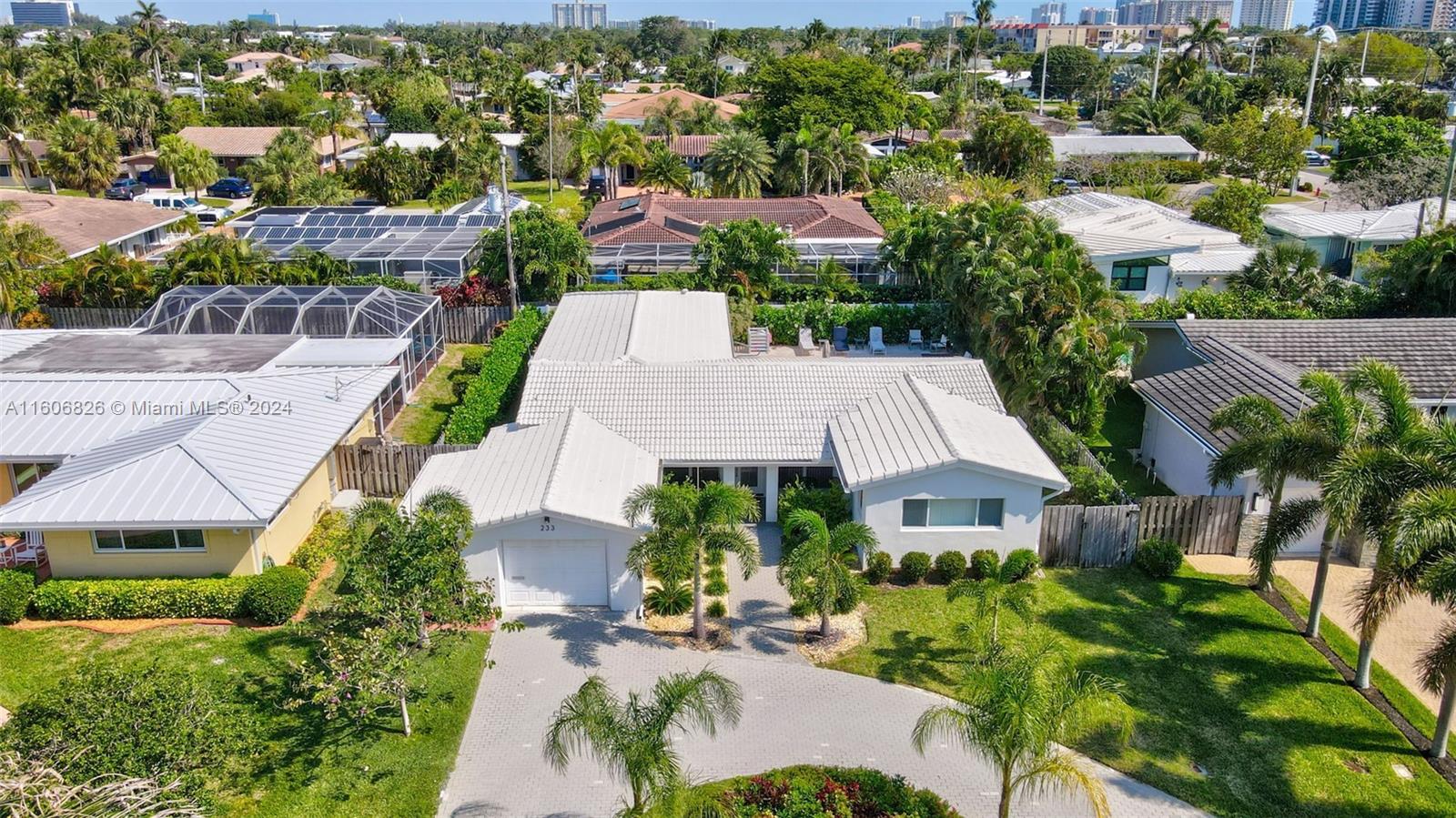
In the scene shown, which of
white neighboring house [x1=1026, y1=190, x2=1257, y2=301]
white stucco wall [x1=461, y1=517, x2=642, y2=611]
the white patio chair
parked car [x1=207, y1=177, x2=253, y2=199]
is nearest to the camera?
white stucco wall [x1=461, y1=517, x2=642, y2=611]

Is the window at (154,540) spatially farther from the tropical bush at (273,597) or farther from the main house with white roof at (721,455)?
the main house with white roof at (721,455)

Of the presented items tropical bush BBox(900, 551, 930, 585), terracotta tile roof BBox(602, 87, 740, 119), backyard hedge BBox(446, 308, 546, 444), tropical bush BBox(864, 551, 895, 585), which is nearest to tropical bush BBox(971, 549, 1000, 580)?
tropical bush BBox(900, 551, 930, 585)

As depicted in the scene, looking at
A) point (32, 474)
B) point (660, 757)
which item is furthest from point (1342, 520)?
point (32, 474)

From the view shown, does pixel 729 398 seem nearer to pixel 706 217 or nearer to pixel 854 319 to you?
pixel 854 319

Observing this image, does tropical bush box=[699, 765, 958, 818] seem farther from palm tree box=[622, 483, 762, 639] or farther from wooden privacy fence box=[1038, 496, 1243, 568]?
wooden privacy fence box=[1038, 496, 1243, 568]

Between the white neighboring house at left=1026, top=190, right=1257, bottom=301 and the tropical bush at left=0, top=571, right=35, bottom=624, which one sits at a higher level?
the white neighboring house at left=1026, top=190, right=1257, bottom=301

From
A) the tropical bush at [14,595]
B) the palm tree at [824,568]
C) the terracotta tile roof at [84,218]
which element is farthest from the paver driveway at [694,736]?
the terracotta tile roof at [84,218]
